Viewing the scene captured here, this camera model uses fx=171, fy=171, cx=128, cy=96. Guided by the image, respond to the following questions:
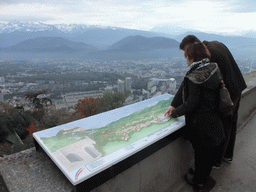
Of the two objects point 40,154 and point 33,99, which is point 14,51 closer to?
point 33,99

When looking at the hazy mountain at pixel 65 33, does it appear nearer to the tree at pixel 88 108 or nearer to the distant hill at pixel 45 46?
the distant hill at pixel 45 46

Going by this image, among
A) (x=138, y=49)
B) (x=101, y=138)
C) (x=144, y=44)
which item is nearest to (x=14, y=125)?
(x=101, y=138)

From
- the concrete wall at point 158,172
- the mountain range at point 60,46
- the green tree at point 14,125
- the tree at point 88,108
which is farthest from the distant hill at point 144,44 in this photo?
the concrete wall at point 158,172

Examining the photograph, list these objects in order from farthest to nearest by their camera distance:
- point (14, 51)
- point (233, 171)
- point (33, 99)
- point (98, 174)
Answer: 1. point (14, 51)
2. point (33, 99)
3. point (233, 171)
4. point (98, 174)

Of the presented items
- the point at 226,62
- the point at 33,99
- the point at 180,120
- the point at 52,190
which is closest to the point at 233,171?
the point at 180,120

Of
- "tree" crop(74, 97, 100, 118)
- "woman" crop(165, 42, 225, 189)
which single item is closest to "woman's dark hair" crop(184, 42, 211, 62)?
"woman" crop(165, 42, 225, 189)

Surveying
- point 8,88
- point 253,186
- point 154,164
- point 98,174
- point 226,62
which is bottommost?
point 8,88
